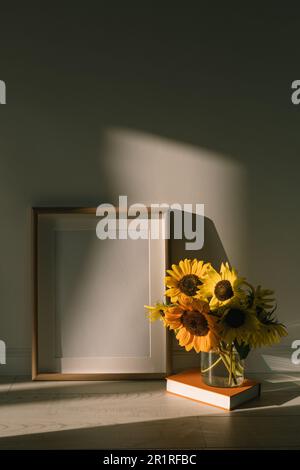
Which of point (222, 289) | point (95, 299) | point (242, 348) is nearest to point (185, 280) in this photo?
point (222, 289)

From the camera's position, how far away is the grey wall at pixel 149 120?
161 centimetres

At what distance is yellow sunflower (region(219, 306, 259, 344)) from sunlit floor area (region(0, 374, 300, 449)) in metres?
0.19

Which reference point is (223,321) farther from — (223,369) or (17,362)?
(17,362)

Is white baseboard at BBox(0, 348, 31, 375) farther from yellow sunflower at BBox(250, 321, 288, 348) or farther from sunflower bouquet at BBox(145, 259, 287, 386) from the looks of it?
yellow sunflower at BBox(250, 321, 288, 348)

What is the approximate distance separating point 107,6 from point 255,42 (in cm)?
46

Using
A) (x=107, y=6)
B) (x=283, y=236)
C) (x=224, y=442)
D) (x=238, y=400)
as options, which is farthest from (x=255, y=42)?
(x=224, y=442)

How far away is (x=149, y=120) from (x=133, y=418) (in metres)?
0.85

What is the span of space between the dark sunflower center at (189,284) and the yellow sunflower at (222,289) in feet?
0.06

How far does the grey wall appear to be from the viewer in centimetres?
161

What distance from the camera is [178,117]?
1629 millimetres

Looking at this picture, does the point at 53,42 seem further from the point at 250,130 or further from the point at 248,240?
the point at 248,240

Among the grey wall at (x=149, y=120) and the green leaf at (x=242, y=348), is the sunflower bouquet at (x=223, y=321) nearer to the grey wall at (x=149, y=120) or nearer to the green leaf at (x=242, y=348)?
the green leaf at (x=242, y=348)

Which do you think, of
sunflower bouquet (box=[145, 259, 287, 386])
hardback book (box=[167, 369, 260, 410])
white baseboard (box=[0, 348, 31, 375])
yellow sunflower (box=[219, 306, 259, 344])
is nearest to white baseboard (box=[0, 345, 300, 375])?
white baseboard (box=[0, 348, 31, 375])
